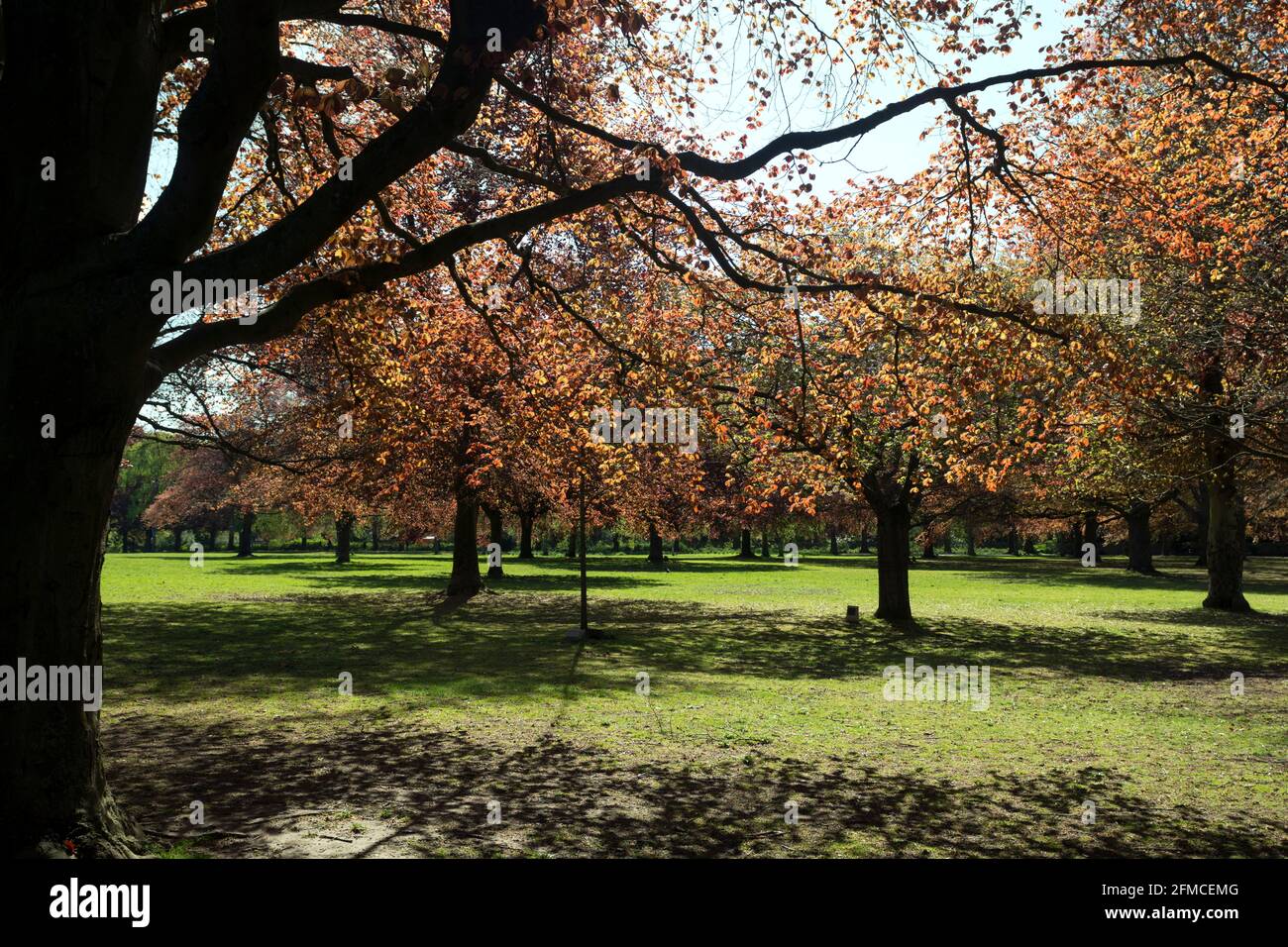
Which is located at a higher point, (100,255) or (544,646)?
(100,255)

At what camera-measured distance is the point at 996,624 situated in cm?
2372

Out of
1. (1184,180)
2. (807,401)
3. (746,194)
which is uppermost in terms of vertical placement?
(1184,180)

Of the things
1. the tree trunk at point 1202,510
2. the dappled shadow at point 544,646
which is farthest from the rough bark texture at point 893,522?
the tree trunk at point 1202,510

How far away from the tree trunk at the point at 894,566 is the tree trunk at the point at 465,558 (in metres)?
12.4

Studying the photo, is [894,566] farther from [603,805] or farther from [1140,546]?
[1140,546]

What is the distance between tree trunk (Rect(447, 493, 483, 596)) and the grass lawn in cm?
607

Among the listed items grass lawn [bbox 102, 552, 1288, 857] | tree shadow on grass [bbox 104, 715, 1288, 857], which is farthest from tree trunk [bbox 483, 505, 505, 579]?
tree shadow on grass [bbox 104, 715, 1288, 857]

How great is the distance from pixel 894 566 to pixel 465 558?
13399mm

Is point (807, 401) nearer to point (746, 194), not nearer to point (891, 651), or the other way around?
point (746, 194)

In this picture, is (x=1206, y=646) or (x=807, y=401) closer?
(x=807, y=401)

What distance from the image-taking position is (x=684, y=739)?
10.2m

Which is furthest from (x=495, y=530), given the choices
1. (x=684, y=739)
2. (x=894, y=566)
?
(x=684, y=739)
